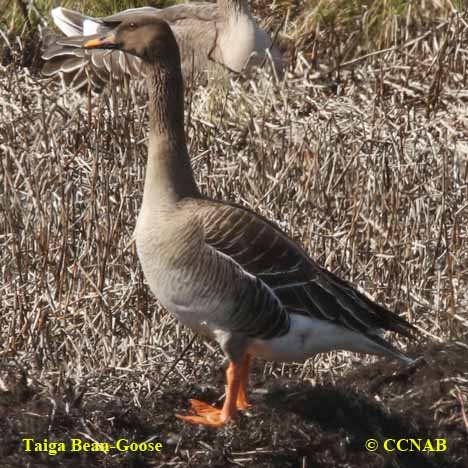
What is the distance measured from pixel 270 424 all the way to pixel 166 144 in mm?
1219

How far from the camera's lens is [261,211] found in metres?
6.22

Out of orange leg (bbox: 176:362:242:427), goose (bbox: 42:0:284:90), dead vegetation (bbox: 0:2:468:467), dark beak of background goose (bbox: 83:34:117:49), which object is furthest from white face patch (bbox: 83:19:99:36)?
orange leg (bbox: 176:362:242:427)

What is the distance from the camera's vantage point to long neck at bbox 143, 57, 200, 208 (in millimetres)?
4879

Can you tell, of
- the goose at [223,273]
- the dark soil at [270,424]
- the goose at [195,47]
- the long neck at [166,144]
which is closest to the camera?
the dark soil at [270,424]

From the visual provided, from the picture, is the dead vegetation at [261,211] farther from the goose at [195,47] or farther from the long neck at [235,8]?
the long neck at [235,8]

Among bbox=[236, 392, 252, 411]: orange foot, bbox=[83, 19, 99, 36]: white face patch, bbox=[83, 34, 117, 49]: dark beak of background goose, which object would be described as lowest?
bbox=[236, 392, 252, 411]: orange foot

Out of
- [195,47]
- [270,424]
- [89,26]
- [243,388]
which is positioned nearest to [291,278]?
[243,388]

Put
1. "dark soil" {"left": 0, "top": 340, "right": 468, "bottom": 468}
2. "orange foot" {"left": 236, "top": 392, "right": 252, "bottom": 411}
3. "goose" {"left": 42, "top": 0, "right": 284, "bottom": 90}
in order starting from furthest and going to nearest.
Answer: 1. "goose" {"left": 42, "top": 0, "right": 284, "bottom": 90}
2. "orange foot" {"left": 236, "top": 392, "right": 252, "bottom": 411}
3. "dark soil" {"left": 0, "top": 340, "right": 468, "bottom": 468}

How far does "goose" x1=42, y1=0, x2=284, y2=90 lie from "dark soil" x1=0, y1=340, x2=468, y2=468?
12.3 feet

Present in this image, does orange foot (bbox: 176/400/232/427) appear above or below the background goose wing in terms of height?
below

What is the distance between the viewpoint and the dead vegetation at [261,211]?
4.78 m

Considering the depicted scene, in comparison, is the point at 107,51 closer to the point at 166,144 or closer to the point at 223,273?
the point at 166,144

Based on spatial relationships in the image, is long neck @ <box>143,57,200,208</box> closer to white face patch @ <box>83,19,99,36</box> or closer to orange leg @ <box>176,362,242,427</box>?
orange leg @ <box>176,362,242,427</box>

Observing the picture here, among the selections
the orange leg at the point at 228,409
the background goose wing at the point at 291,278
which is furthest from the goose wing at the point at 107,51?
the orange leg at the point at 228,409
